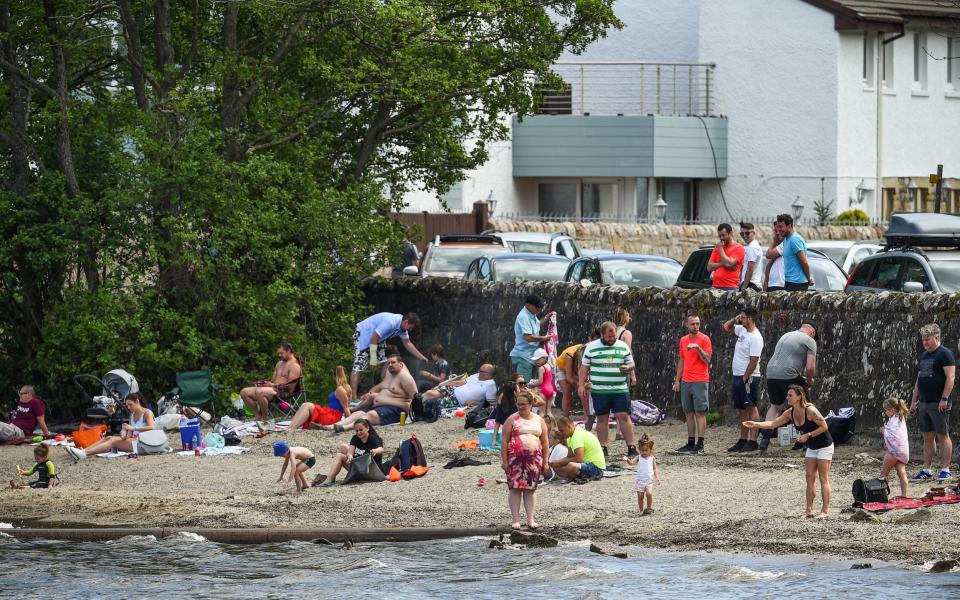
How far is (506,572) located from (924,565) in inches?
141

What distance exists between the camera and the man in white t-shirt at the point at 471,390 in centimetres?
2448

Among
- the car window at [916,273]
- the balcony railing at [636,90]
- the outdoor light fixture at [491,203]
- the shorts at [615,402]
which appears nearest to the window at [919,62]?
the balcony railing at [636,90]

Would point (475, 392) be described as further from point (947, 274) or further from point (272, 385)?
point (947, 274)

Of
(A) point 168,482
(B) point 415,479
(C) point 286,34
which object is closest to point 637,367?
(B) point 415,479

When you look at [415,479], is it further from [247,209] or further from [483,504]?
[247,209]

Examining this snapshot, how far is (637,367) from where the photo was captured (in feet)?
76.7

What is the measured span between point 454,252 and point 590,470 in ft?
44.2

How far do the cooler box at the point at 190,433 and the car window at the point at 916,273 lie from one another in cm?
977

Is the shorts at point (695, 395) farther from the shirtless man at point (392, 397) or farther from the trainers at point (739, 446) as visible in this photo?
the shirtless man at point (392, 397)

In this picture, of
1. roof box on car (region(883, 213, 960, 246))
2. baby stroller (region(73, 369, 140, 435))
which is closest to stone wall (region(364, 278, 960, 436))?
roof box on car (region(883, 213, 960, 246))

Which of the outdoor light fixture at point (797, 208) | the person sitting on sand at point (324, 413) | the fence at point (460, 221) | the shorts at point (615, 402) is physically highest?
the outdoor light fixture at point (797, 208)

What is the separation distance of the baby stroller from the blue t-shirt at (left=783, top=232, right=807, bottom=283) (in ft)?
31.2

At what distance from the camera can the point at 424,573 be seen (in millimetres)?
14727

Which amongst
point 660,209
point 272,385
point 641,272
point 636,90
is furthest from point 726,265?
point 636,90
